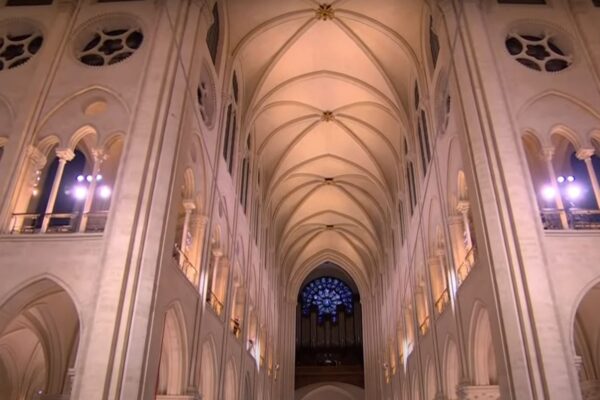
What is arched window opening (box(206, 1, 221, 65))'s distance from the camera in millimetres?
14977

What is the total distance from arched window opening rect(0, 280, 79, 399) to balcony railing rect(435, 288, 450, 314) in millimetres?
8870

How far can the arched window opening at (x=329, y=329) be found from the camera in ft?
111

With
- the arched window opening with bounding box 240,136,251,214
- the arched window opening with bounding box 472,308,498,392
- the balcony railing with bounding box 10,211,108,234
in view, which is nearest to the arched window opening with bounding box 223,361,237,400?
the arched window opening with bounding box 240,136,251,214

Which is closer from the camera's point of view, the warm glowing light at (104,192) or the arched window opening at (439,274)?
the warm glowing light at (104,192)

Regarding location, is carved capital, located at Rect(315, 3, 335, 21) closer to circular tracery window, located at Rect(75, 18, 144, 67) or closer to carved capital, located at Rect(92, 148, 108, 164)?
circular tracery window, located at Rect(75, 18, 144, 67)

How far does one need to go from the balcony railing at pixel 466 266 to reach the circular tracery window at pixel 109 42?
882 cm

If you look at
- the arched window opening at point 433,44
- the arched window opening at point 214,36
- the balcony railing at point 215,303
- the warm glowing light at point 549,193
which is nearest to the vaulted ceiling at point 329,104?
the arched window opening at point 433,44

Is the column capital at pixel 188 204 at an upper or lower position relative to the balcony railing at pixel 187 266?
upper

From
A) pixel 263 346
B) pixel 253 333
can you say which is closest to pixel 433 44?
pixel 253 333

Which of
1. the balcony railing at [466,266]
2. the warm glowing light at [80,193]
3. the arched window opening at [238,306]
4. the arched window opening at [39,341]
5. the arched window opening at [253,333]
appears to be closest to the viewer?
the arched window opening at [39,341]

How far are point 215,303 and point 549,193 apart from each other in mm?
8736

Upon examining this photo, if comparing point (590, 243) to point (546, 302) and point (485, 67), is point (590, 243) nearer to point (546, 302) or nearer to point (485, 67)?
point (546, 302)

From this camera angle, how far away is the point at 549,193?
11.5m

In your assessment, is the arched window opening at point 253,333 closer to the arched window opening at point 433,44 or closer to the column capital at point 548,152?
the arched window opening at point 433,44
